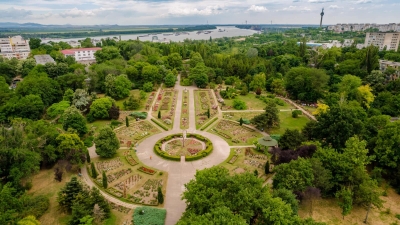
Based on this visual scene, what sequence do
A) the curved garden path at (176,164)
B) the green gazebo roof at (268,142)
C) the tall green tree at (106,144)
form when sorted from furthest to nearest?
the green gazebo roof at (268,142), the tall green tree at (106,144), the curved garden path at (176,164)

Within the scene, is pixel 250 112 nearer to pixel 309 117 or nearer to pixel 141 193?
pixel 309 117

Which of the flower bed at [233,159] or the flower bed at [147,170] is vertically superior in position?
the flower bed at [233,159]

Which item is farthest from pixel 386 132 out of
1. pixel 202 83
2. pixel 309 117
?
pixel 202 83

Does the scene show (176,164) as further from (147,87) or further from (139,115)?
(147,87)

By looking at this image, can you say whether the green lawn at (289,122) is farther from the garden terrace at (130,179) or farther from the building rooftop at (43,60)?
the building rooftop at (43,60)

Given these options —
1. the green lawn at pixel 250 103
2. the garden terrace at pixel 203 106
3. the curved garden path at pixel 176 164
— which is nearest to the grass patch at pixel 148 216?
the curved garden path at pixel 176 164

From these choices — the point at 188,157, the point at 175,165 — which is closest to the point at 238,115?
the point at 188,157
